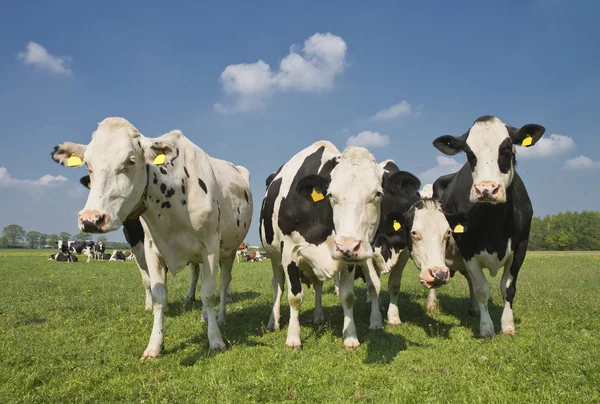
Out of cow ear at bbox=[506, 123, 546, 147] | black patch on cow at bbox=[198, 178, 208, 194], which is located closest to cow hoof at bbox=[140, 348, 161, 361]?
black patch on cow at bbox=[198, 178, 208, 194]

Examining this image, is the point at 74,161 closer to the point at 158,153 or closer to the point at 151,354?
the point at 158,153

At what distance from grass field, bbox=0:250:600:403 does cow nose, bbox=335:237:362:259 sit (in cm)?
129

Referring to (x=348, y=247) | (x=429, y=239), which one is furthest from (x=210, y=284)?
(x=429, y=239)

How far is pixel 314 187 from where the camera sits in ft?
18.2

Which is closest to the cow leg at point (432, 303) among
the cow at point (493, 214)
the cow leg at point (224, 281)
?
the cow at point (493, 214)

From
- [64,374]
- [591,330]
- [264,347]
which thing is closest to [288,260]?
[264,347]

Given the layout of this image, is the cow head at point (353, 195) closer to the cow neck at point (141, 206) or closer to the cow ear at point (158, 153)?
the cow ear at point (158, 153)

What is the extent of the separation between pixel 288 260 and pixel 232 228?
1.84 metres

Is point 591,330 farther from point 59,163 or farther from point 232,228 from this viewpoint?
point 59,163

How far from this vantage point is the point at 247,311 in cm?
889

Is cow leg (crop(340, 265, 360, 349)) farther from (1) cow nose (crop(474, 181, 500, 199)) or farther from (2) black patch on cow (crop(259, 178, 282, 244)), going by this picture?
(1) cow nose (crop(474, 181, 500, 199))

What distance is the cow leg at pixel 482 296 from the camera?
6.27m

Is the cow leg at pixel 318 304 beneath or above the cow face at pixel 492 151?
beneath

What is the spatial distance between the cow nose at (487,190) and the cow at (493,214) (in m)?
0.20
